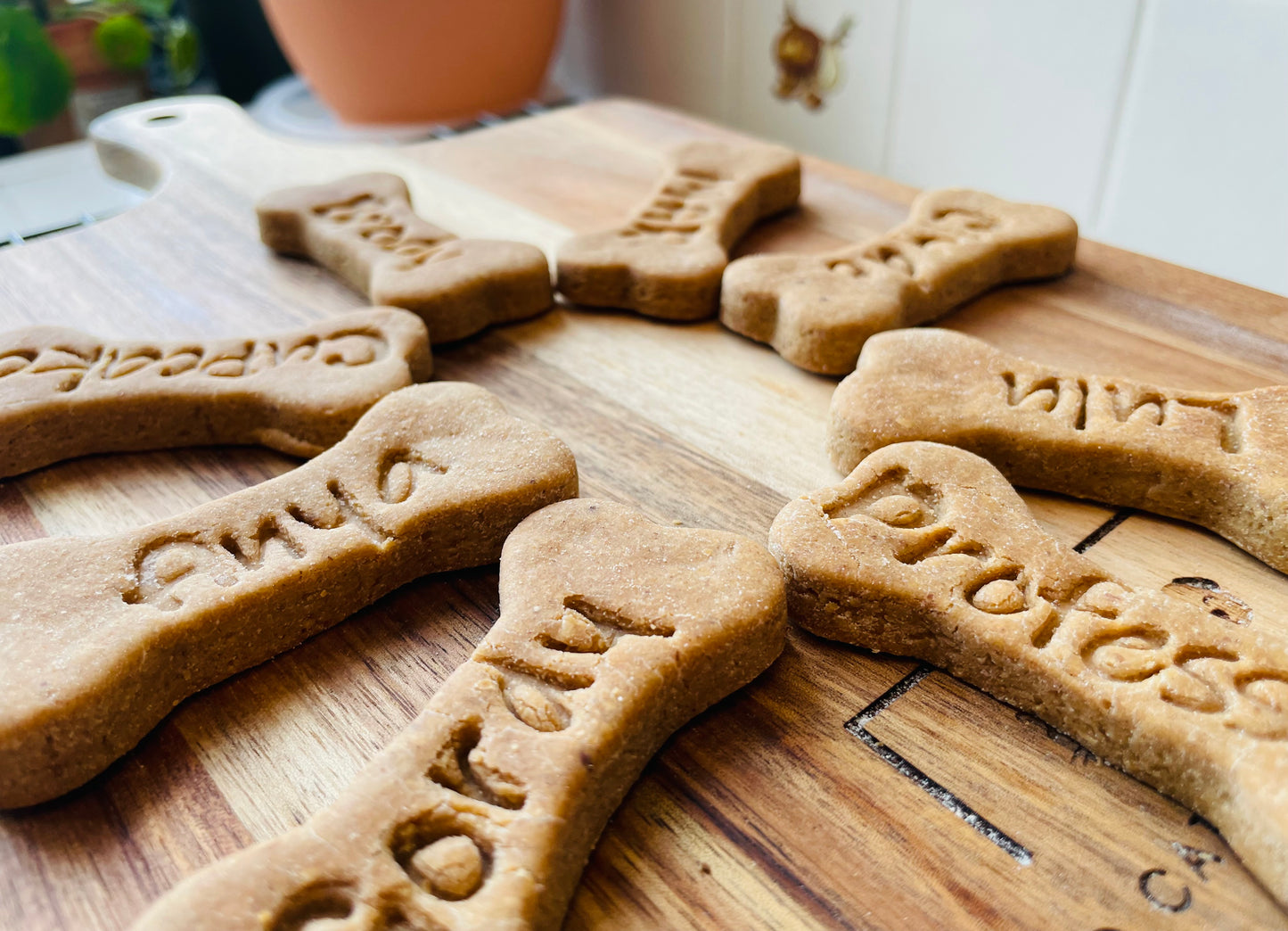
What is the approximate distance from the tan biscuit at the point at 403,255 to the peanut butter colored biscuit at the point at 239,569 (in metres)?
0.29

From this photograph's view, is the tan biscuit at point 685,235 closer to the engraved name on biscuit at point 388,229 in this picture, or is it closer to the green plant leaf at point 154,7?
the engraved name on biscuit at point 388,229

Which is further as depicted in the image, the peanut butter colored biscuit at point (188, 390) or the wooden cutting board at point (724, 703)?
the peanut butter colored biscuit at point (188, 390)

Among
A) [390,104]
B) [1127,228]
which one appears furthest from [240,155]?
[1127,228]

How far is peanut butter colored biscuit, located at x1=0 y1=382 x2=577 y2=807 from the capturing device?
30.3 inches

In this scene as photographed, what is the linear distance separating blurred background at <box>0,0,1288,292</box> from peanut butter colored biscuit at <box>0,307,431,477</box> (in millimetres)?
663

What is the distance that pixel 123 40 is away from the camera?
243 cm

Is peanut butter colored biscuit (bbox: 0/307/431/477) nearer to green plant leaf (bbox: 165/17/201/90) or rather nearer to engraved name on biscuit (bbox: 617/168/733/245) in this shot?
engraved name on biscuit (bbox: 617/168/733/245)

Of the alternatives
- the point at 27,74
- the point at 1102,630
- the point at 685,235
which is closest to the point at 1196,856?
the point at 1102,630

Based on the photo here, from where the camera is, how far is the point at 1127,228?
1897 millimetres

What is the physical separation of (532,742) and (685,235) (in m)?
0.94

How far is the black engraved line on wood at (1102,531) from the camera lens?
3.28 ft

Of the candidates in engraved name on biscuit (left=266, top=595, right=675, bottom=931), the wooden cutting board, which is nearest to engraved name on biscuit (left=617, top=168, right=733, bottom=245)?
the wooden cutting board

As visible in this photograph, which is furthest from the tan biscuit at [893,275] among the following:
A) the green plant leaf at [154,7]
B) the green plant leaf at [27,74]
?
the green plant leaf at [154,7]

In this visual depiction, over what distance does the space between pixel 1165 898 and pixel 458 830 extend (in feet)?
1.66
